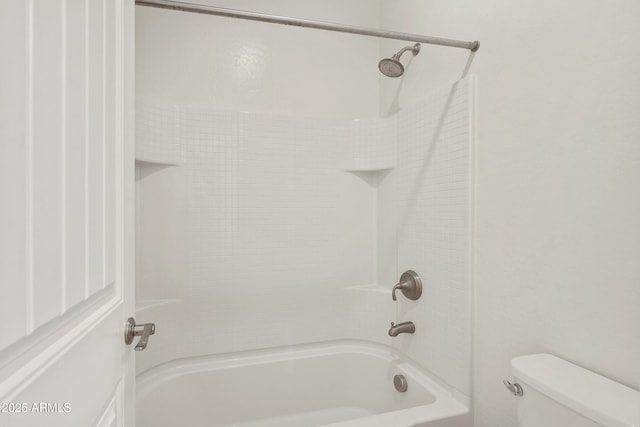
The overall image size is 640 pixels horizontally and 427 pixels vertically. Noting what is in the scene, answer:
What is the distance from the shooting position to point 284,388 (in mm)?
1643

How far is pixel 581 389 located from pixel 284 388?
1.32 meters

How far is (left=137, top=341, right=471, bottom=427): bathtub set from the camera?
1429mm

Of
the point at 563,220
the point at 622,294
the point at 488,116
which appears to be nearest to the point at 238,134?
the point at 488,116

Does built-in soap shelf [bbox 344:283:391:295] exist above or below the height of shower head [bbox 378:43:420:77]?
below

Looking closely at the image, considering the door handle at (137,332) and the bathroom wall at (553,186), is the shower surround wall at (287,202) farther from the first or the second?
the door handle at (137,332)

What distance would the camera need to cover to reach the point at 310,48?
183cm

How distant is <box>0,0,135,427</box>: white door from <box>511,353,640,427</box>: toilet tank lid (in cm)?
98

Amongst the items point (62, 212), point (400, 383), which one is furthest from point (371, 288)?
point (62, 212)

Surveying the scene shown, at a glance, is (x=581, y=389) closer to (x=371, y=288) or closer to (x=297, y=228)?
(x=371, y=288)

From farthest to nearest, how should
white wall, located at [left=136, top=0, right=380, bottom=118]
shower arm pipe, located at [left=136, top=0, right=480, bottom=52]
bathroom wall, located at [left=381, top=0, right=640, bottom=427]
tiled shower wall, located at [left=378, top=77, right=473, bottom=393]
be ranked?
1. white wall, located at [left=136, top=0, right=380, bottom=118]
2. tiled shower wall, located at [left=378, top=77, right=473, bottom=393]
3. shower arm pipe, located at [left=136, top=0, right=480, bottom=52]
4. bathroom wall, located at [left=381, top=0, right=640, bottom=427]

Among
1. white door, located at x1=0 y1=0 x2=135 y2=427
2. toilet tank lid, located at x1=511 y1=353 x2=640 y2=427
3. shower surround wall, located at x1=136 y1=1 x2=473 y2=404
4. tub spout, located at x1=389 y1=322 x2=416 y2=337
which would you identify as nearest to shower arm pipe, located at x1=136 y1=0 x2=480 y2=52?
shower surround wall, located at x1=136 y1=1 x2=473 y2=404

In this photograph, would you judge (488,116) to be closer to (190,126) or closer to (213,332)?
(190,126)

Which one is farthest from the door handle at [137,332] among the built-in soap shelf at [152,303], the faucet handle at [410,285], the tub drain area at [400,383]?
the tub drain area at [400,383]

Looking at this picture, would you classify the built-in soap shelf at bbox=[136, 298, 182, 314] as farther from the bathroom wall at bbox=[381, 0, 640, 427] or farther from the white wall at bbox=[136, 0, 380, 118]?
the bathroom wall at bbox=[381, 0, 640, 427]
